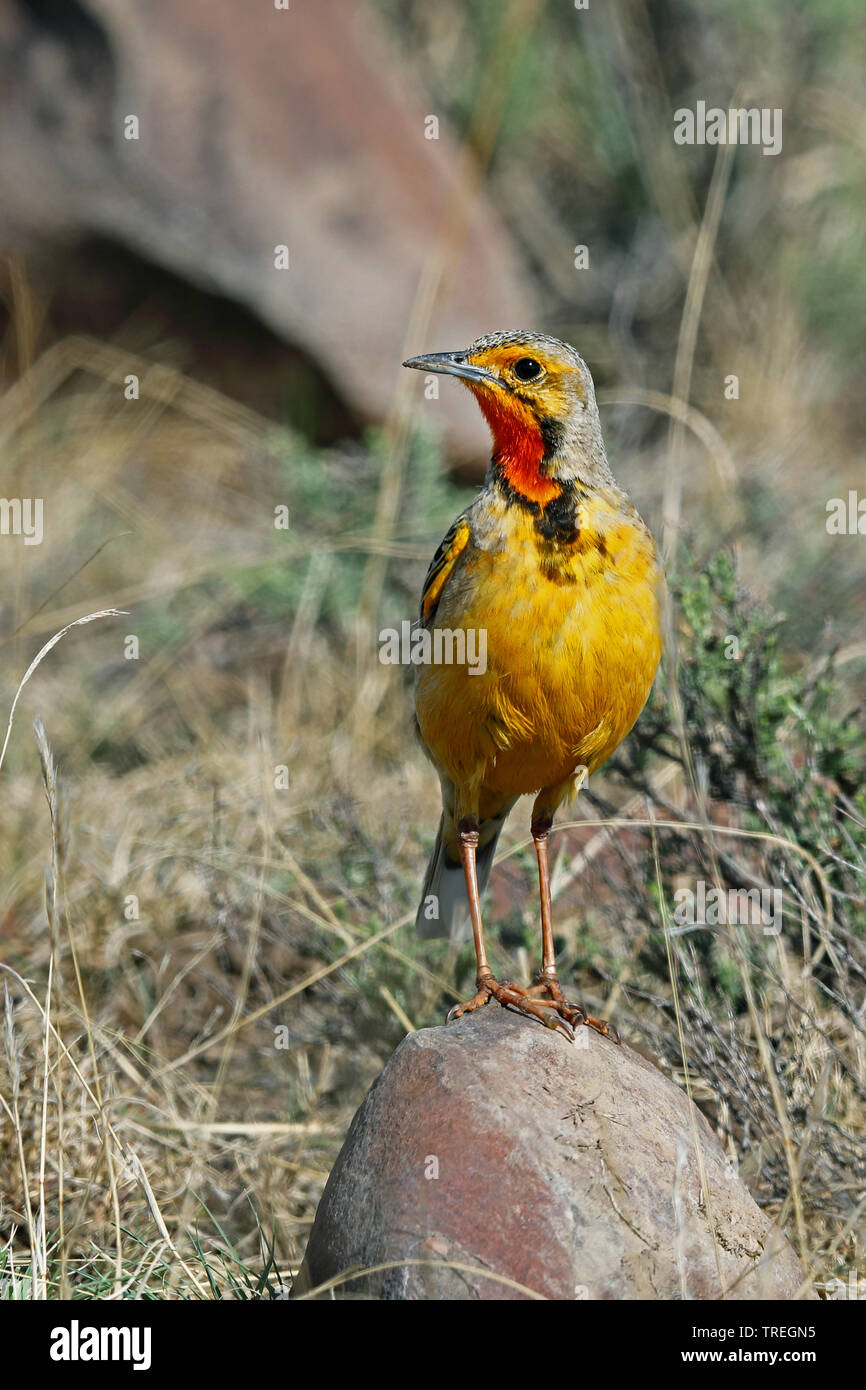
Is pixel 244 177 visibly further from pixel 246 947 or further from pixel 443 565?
pixel 443 565

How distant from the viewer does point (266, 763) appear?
661 centimetres

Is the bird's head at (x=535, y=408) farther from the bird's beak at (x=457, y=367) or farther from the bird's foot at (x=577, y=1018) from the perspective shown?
the bird's foot at (x=577, y=1018)

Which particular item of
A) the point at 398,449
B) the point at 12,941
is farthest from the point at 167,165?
the point at 12,941

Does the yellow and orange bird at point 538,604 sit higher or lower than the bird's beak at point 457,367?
lower

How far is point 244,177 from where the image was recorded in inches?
371

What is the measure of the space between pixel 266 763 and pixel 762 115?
6.63 m

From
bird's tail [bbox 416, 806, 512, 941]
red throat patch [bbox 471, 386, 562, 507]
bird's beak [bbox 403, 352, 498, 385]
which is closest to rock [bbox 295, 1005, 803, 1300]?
bird's tail [bbox 416, 806, 512, 941]

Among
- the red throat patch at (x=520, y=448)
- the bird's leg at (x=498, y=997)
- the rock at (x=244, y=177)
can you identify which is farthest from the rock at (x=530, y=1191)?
the rock at (x=244, y=177)

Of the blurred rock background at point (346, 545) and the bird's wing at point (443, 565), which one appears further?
the blurred rock background at point (346, 545)

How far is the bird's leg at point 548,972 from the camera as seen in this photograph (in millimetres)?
4199

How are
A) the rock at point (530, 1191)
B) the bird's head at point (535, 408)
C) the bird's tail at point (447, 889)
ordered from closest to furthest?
the rock at point (530, 1191) → the bird's head at point (535, 408) → the bird's tail at point (447, 889)

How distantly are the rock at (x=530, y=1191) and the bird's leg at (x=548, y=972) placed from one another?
0.24 meters

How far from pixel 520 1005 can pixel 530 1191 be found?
75 cm

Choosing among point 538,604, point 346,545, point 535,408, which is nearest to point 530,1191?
point 538,604
